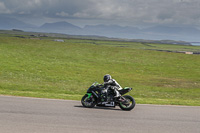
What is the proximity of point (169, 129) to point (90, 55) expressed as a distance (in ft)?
140

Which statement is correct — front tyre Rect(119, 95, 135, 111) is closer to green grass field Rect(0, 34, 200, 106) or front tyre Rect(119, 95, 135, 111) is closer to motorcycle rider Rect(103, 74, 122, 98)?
motorcycle rider Rect(103, 74, 122, 98)

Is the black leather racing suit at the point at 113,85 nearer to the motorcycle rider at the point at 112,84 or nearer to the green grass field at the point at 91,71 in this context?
the motorcycle rider at the point at 112,84

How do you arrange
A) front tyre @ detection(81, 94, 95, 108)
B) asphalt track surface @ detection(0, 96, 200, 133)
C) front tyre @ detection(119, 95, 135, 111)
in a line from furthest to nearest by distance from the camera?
1. front tyre @ detection(81, 94, 95, 108)
2. front tyre @ detection(119, 95, 135, 111)
3. asphalt track surface @ detection(0, 96, 200, 133)

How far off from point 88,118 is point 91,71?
23669 mm

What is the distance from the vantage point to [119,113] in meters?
12.4

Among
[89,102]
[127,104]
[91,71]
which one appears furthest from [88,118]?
[91,71]

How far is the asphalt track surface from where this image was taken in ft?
30.4

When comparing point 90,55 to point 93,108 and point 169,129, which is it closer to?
point 93,108

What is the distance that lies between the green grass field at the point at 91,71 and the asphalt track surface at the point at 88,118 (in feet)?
13.6

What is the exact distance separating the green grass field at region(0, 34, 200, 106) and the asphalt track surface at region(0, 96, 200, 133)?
4.16 m

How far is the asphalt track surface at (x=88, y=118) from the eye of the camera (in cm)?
926

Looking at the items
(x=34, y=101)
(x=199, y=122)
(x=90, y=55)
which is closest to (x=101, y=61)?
(x=90, y=55)

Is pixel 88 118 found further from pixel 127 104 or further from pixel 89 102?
pixel 127 104

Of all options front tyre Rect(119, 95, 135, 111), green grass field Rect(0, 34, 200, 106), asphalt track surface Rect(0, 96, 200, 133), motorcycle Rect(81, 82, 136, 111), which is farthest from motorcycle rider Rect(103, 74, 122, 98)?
green grass field Rect(0, 34, 200, 106)
